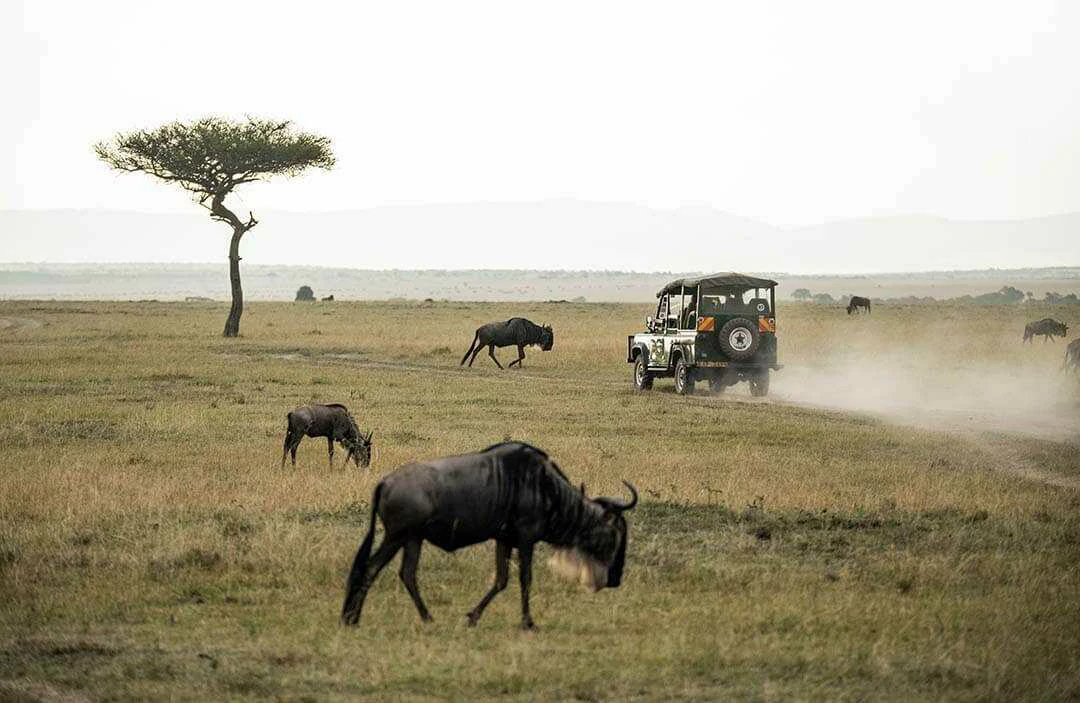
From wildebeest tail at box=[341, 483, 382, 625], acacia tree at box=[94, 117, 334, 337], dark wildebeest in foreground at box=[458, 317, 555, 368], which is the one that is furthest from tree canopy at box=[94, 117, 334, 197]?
wildebeest tail at box=[341, 483, 382, 625]

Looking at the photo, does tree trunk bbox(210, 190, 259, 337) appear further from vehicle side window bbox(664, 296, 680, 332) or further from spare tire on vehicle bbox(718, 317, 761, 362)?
spare tire on vehicle bbox(718, 317, 761, 362)

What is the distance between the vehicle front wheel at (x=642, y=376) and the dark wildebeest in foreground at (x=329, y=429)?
14421 mm

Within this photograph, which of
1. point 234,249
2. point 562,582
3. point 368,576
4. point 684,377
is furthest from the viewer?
point 234,249

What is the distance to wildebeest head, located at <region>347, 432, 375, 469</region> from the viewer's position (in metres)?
19.1

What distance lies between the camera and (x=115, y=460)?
19.5 meters

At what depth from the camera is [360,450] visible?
757 inches

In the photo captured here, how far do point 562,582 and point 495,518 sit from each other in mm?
2259

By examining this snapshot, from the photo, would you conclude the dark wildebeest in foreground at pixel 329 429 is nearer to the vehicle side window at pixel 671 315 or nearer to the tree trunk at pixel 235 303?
Result: the vehicle side window at pixel 671 315

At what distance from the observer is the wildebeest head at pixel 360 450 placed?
62.5 feet

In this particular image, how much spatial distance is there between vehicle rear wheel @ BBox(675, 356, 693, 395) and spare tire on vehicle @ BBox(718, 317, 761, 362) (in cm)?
111

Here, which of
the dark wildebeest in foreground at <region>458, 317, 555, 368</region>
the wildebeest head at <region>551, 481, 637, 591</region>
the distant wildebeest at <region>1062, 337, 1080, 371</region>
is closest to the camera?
the wildebeest head at <region>551, 481, 637, 591</region>

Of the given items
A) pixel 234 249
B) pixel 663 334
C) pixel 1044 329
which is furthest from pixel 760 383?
pixel 234 249

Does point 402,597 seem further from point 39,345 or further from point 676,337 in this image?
point 39,345

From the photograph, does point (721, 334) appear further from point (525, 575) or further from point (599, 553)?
point (525, 575)
